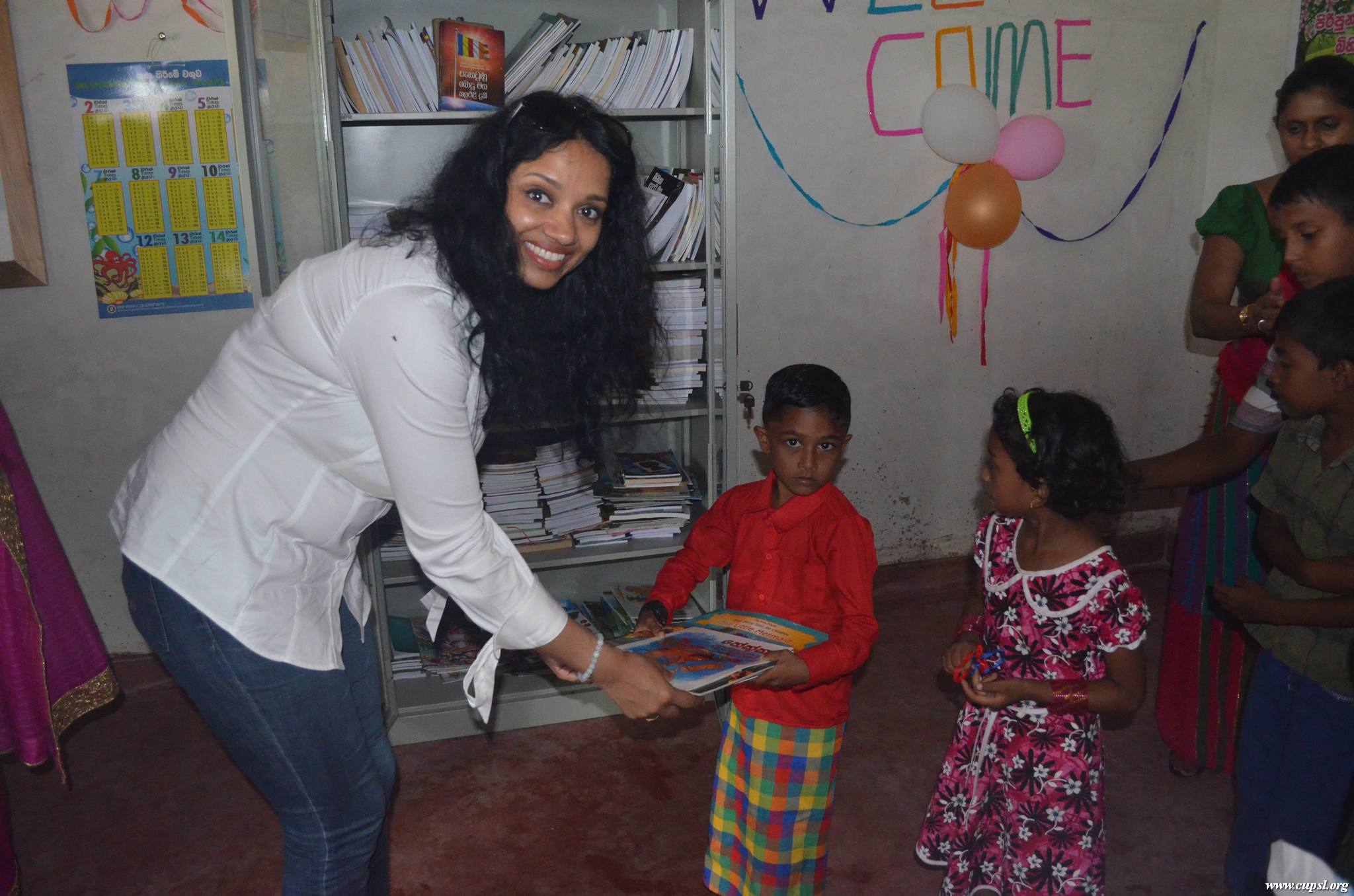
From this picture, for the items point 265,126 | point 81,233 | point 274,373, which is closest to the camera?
point 274,373

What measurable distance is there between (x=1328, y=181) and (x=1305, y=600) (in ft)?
2.61

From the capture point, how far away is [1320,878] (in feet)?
3.27

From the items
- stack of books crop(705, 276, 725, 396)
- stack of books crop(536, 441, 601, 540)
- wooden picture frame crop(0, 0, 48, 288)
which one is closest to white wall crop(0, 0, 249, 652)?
wooden picture frame crop(0, 0, 48, 288)

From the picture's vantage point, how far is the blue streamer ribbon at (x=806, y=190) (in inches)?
126

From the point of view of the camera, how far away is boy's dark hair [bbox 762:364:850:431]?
1797 millimetres

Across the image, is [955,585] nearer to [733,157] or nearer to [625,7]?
[733,157]

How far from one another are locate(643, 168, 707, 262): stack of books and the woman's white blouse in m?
1.46

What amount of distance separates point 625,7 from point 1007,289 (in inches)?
66.9

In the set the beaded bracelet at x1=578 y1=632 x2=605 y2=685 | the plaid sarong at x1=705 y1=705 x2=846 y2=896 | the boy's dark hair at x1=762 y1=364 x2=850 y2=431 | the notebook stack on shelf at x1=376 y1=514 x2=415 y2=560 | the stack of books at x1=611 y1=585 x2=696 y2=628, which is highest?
the boy's dark hair at x1=762 y1=364 x2=850 y2=431

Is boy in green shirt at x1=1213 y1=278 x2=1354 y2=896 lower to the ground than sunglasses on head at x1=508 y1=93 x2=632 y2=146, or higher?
lower

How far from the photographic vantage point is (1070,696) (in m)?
1.56

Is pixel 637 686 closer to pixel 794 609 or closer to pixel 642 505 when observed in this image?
pixel 794 609

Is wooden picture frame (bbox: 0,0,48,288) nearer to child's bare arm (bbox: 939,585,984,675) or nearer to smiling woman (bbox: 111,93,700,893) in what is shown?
smiling woman (bbox: 111,93,700,893)

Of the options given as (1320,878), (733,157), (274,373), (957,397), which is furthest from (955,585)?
(274,373)
